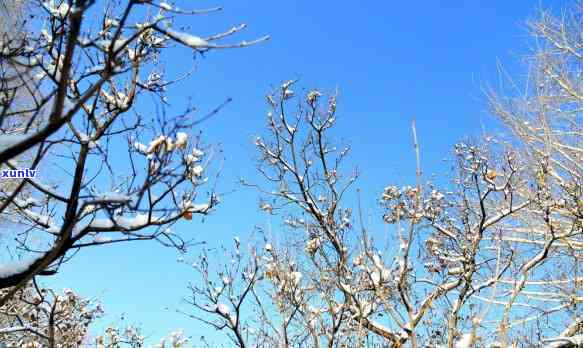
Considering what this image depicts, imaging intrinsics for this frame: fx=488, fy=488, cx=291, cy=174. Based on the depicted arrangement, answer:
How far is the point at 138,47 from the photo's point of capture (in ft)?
14.8

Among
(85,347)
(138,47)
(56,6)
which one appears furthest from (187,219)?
(85,347)

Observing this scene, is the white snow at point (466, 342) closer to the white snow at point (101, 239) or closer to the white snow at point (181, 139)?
the white snow at point (181, 139)

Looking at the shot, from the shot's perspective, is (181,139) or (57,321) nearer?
(181,139)

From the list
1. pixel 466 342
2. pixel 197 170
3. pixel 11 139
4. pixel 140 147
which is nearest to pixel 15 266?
pixel 11 139

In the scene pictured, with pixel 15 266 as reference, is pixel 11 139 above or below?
above

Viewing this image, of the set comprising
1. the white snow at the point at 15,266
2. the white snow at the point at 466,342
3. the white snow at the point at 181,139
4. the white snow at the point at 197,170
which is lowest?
the white snow at the point at 466,342

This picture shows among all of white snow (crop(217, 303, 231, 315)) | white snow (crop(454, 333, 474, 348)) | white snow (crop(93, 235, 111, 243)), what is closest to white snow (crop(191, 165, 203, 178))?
white snow (crop(93, 235, 111, 243))

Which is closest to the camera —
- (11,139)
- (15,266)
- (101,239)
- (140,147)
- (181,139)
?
(11,139)

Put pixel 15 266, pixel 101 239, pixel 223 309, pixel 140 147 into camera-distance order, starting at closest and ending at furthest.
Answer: pixel 15 266, pixel 140 147, pixel 101 239, pixel 223 309

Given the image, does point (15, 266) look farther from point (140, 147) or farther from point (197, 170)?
point (197, 170)

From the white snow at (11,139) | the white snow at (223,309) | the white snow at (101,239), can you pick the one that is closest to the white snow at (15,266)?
the white snow at (101,239)

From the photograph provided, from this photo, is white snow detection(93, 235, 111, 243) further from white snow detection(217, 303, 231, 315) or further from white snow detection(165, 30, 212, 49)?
white snow detection(217, 303, 231, 315)

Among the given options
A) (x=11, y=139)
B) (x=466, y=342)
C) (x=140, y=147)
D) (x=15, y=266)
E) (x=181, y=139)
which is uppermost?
(x=140, y=147)

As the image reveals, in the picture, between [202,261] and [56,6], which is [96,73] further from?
[202,261]
